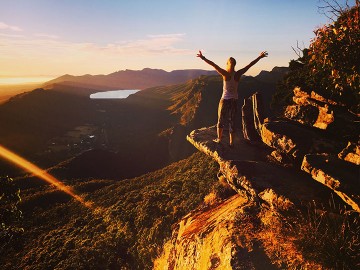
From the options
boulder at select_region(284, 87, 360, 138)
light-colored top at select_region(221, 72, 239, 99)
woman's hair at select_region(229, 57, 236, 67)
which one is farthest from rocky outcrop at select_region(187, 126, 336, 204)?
woman's hair at select_region(229, 57, 236, 67)

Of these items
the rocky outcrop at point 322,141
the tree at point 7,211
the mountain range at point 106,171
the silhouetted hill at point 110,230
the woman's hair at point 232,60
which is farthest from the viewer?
the mountain range at point 106,171

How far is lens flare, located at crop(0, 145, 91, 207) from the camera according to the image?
124 ft

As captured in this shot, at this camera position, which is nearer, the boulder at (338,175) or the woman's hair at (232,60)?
the boulder at (338,175)

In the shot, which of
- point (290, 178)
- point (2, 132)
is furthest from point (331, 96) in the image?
point (2, 132)

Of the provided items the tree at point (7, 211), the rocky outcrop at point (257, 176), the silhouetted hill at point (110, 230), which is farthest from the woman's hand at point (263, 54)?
the tree at point (7, 211)

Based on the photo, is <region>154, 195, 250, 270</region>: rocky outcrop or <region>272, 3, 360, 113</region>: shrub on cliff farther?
<region>272, 3, 360, 113</region>: shrub on cliff

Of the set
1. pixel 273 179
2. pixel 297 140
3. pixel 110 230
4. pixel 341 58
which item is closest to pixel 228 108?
pixel 297 140

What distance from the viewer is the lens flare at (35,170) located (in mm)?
37719

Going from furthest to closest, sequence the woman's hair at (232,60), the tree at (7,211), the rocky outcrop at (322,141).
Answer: the tree at (7,211)
the woman's hair at (232,60)
the rocky outcrop at (322,141)

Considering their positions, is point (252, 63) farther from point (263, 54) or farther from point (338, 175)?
point (338, 175)

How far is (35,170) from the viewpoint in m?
55.6

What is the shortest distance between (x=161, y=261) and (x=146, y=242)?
7.82 feet

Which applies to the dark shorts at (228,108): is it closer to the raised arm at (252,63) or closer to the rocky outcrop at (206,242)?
the raised arm at (252,63)

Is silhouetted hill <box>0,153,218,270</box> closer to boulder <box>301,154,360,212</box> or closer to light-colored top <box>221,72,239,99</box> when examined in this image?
light-colored top <box>221,72,239,99</box>
